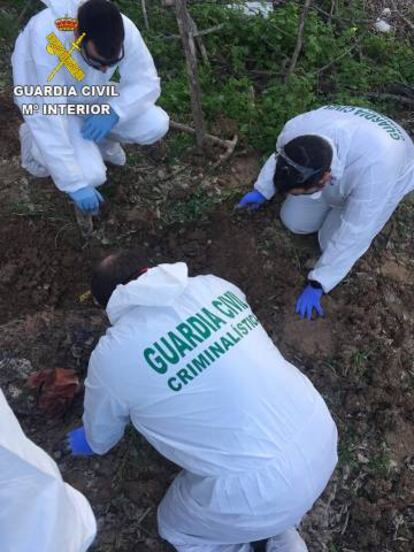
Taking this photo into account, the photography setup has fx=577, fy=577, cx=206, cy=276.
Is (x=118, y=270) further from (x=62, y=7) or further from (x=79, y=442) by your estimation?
(x=62, y=7)

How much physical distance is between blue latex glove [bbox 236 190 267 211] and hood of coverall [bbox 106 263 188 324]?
5.33 feet

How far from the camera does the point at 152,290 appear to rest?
2.12 meters

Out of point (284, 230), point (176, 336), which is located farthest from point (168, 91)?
point (176, 336)

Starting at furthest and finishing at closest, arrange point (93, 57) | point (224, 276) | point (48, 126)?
point (224, 276) < point (48, 126) < point (93, 57)

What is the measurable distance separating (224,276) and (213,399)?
1.44m

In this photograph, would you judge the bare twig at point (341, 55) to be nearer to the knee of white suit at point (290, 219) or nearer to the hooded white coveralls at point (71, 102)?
the knee of white suit at point (290, 219)

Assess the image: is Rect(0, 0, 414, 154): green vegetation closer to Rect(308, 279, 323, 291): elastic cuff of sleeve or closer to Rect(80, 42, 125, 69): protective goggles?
Rect(308, 279, 323, 291): elastic cuff of sleeve

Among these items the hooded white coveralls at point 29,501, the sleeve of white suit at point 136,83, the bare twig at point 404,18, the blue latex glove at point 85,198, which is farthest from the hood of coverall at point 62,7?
the bare twig at point 404,18

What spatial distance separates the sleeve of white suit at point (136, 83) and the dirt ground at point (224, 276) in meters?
0.64

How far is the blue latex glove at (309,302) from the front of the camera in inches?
133

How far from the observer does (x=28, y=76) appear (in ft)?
9.62

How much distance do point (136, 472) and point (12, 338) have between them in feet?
3.16

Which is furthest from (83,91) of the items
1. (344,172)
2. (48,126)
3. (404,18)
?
(404,18)

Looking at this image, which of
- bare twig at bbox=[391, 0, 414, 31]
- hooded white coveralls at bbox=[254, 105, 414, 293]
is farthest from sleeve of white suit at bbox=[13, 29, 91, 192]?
bare twig at bbox=[391, 0, 414, 31]
